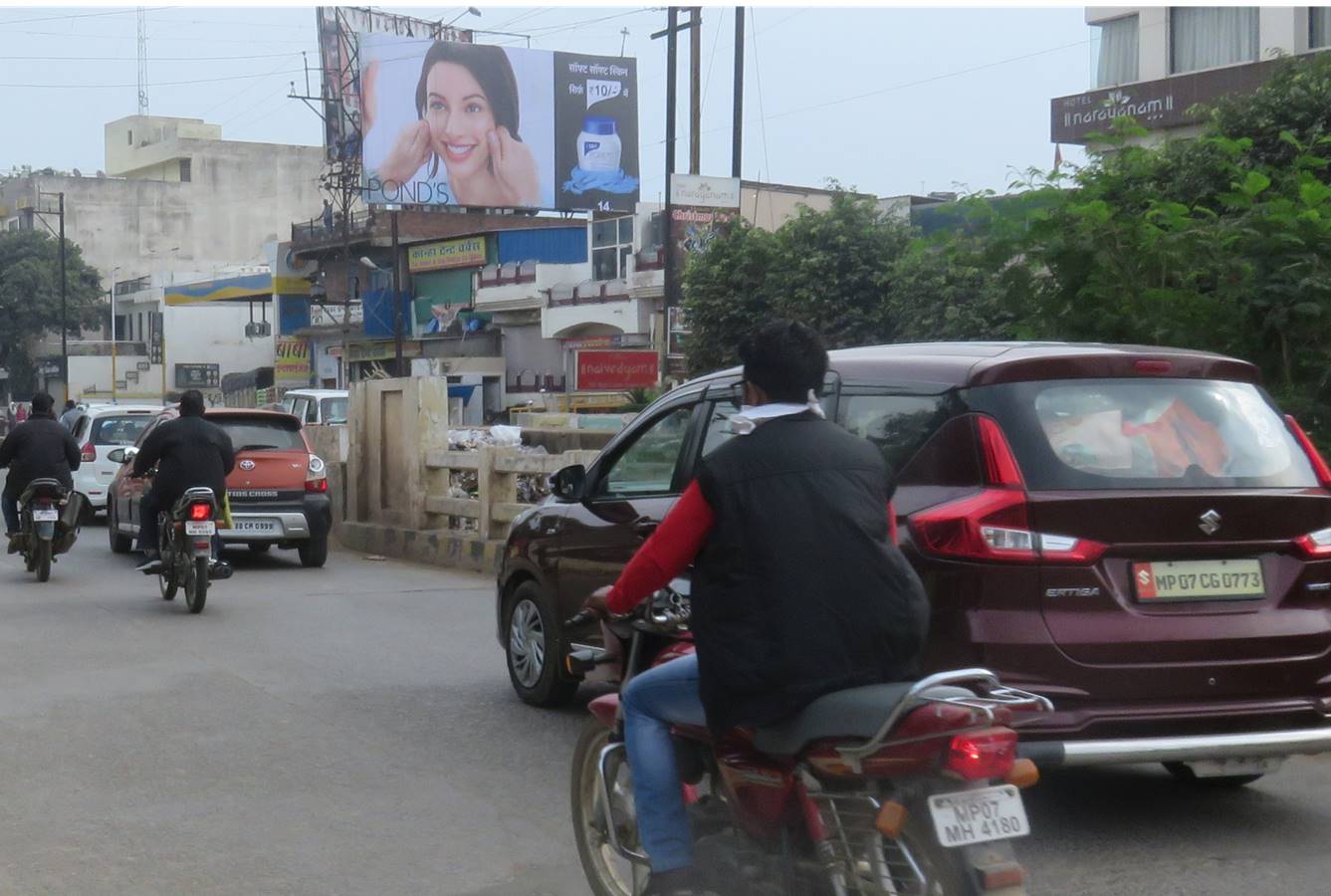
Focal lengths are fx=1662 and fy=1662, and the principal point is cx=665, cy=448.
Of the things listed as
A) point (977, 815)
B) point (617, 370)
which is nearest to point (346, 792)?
point (977, 815)

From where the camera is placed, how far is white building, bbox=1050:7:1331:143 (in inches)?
1318

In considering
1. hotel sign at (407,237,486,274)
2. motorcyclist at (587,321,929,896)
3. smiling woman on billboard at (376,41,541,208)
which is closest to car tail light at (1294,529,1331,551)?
motorcyclist at (587,321,929,896)

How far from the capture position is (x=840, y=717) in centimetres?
384

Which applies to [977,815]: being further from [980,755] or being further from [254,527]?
A: [254,527]

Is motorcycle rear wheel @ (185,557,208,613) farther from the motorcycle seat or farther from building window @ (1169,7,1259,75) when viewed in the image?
building window @ (1169,7,1259,75)

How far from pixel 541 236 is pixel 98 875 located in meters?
53.9

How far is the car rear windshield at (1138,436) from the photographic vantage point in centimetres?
566

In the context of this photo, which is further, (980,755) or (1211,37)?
(1211,37)

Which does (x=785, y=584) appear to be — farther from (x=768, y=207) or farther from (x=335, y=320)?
(x=335, y=320)

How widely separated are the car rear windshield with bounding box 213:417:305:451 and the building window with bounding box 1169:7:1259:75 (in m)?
24.4

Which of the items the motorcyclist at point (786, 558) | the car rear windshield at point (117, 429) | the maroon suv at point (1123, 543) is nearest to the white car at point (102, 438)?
the car rear windshield at point (117, 429)

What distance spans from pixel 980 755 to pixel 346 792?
3.80m

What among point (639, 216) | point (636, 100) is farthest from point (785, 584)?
point (636, 100)

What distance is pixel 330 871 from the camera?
5617mm
